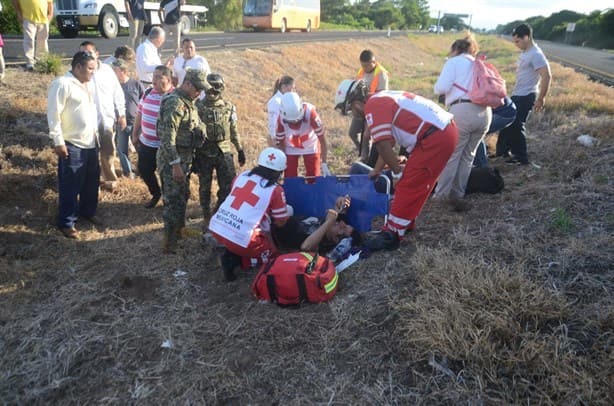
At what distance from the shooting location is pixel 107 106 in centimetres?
531

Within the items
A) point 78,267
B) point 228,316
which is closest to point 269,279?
point 228,316

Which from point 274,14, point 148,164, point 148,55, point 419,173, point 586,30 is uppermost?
point 586,30

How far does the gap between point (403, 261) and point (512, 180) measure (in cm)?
278

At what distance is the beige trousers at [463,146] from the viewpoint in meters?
4.46

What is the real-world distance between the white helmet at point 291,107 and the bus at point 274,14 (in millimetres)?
26483

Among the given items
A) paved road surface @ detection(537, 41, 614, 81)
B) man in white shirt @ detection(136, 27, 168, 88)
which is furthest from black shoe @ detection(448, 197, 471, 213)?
paved road surface @ detection(537, 41, 614, 81)

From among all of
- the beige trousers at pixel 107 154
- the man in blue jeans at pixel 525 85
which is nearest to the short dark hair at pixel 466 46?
the man in blue jeans at pixel 525 85

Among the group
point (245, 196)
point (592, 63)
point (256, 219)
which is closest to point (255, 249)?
point (256, 219)

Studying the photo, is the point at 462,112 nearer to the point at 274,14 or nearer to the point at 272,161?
the point at 272,161

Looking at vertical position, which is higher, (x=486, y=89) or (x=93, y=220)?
(x=486, y=89)

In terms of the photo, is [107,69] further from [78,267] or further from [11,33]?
[11,33]

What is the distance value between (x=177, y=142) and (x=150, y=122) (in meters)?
1.01

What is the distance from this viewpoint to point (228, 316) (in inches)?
133

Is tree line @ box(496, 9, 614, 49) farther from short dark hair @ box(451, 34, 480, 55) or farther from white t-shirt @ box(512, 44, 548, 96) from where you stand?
short dark hair @ box(451, 34, 480, 55)
